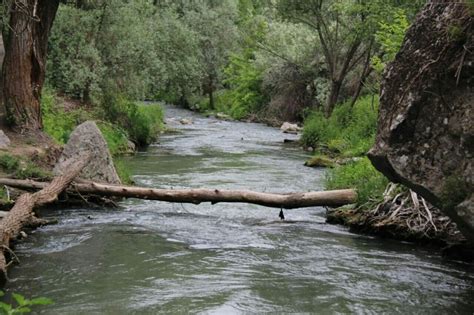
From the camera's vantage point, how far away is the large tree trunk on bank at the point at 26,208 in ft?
23.9

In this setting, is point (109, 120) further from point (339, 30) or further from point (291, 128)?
point (291, 128)

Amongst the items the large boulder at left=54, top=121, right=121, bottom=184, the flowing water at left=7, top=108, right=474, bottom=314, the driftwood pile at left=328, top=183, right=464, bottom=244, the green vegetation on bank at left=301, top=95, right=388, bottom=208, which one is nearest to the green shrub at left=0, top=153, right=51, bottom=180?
the large boulder at left=54, top=121, right=121, bottom=184

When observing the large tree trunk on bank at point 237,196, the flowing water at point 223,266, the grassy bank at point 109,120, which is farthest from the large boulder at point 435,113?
the grassy bank at point 109,120

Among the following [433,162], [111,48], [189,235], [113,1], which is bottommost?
[189,235]

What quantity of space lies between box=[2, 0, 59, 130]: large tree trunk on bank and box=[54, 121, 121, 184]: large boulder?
289 cm

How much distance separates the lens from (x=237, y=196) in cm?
1052

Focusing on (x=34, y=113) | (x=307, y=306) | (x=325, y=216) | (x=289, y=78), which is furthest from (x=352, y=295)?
(x=289, y=78)

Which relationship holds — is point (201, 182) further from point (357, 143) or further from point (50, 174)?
point (357, 143)

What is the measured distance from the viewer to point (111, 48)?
22297 millimetres

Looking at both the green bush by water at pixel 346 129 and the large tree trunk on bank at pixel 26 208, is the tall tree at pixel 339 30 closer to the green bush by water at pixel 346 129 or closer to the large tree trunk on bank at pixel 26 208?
the green bush by water at pixel 346 129

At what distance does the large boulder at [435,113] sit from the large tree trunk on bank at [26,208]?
463 cm

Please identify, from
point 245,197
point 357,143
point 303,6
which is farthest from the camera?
point 303,6

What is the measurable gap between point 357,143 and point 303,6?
8517mm

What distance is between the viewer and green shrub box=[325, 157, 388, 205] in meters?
10.6
